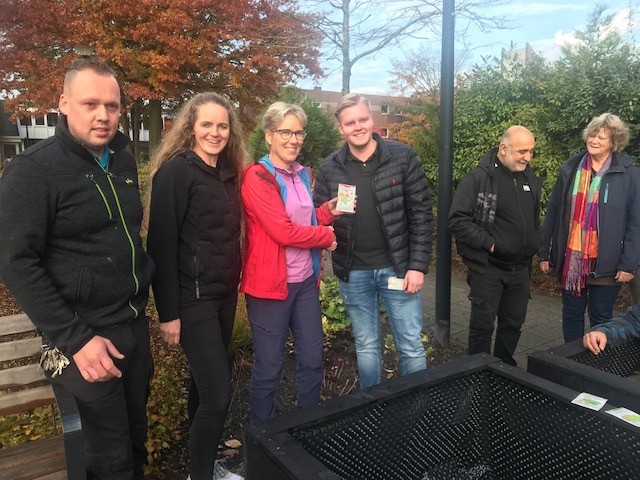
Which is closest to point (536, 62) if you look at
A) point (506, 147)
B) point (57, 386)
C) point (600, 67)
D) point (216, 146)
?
point (600, 67)

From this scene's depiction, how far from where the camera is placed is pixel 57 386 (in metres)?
1.97

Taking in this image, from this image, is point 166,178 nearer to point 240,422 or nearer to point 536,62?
point 240,422

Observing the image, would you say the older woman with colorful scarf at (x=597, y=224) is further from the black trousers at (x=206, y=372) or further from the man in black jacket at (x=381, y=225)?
the black trousers at (x=206, y=372)

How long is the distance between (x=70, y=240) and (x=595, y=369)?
6.95 ft

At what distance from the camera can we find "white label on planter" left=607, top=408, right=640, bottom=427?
63.3 inches

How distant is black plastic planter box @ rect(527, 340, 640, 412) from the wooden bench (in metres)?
1.84

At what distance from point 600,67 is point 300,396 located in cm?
564

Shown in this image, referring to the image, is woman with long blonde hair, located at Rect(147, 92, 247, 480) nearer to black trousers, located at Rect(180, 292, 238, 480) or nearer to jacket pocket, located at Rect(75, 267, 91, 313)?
black trousers, located at Rect(180, 292, 238, 480)

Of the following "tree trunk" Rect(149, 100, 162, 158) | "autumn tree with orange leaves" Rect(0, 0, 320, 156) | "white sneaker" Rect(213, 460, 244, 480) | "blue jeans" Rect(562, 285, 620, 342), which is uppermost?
"autumn tree with orange leaves" Rect(0, 0, 320, 156)

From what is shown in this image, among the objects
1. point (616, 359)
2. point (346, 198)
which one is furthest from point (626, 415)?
point (346, 198)

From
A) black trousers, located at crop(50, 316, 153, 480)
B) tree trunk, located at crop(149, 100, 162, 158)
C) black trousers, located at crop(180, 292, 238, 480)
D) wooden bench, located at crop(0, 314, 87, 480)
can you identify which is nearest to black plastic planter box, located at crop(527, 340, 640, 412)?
black trousers, located at crop(180, 292, 238, 480)

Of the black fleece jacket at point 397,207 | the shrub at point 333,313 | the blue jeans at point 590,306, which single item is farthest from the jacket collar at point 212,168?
the blue jeans at point 590,306

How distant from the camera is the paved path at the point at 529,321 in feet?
15.7

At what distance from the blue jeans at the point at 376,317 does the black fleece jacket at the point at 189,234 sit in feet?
3.00
